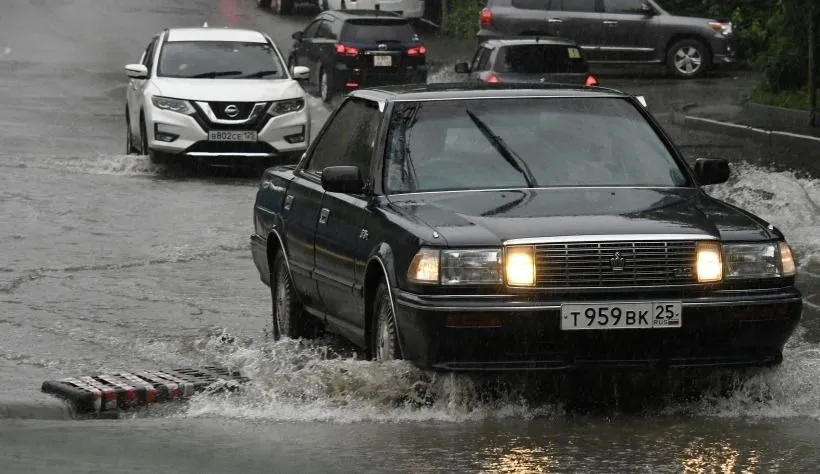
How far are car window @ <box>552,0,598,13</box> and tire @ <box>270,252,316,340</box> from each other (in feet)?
84.6

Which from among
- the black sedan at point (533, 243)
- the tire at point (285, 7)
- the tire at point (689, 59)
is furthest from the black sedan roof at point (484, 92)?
the tire at point (285, 7)

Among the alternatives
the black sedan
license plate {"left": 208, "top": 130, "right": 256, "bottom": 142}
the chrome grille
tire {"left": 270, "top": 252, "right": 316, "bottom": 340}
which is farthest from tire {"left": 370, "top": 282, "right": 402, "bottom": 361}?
license plate {"left": 208, "top": 130, "right": 256, "bottom": 142}

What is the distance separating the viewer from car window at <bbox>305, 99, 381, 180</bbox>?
365 inches

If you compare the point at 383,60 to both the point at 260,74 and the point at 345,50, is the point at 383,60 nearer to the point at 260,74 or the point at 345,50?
the point at 345,50

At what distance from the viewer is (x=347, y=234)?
8.89m

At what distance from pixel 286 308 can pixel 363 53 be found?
2118 cm

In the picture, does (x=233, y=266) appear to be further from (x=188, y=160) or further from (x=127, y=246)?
(x=188, y=160)

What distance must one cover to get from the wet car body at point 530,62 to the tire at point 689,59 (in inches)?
248

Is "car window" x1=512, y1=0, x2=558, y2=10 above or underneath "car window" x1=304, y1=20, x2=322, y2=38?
above

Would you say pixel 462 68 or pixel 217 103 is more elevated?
pixel 217 103

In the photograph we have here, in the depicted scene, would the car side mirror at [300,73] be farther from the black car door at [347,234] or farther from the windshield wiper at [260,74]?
the black car door at [347,234]

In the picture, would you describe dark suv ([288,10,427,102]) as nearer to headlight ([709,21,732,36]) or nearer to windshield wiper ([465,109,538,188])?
headlight ([709,21,732,36])

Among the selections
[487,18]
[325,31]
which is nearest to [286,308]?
[325,31]

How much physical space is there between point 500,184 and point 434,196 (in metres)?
0.34
